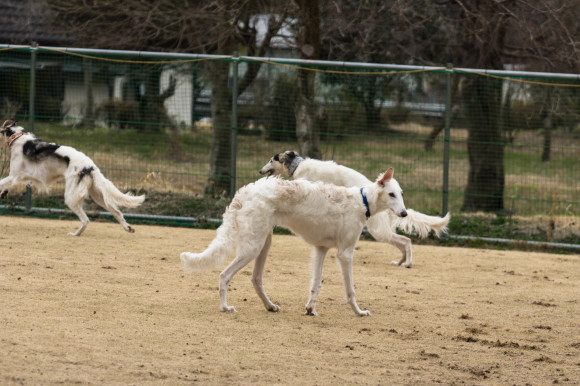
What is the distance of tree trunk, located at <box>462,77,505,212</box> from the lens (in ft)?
46.1

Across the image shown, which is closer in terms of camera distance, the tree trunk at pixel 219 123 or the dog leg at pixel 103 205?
the dog leg at pixel 103 205

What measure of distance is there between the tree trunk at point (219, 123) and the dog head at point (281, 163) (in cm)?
262

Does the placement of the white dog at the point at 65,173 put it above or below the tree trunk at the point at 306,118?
below

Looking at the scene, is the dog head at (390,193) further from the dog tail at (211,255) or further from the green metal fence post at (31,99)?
the green metal fence post at (31,99)

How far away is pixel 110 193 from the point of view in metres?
11.1

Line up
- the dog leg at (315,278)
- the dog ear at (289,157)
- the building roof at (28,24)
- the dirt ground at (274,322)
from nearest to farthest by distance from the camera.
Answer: the dirt ground at (274,322) → the dog leg at (315,278) → the dog ear at (289,157) → the building roof at (28,24)

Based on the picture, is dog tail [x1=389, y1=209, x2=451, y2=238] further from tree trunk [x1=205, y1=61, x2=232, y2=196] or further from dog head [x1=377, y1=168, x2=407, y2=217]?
tree trunk [x1=205, y1=61, x2=232, y2=196]

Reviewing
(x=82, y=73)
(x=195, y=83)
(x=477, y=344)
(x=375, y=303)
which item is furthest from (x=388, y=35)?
(x=477, y=344)

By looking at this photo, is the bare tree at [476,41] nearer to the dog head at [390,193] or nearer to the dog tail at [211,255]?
the dog head at [390,193]

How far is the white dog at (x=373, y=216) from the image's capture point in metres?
10.0

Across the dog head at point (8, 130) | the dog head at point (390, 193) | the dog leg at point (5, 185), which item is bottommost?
the dog leg at point (5, 185)

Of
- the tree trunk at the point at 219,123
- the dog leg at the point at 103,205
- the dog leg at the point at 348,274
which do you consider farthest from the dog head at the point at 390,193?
the tree trunk at the point at 219,123

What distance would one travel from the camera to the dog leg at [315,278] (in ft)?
23.2

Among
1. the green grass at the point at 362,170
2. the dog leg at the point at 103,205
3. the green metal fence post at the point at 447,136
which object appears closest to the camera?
the dog leg at the point at 103,205
